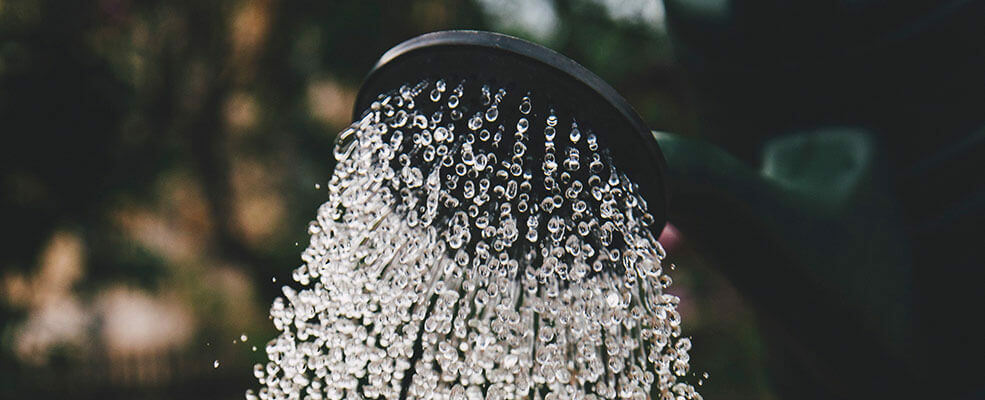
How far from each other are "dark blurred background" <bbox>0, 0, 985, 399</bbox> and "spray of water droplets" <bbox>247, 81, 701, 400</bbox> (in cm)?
157

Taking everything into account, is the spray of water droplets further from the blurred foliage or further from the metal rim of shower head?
the blurred foliage

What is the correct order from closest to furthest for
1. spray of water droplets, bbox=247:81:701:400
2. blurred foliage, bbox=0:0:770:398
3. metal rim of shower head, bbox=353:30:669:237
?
metal rim of shower head, bbox=353:30:669:237 < spray of water droplets, bbox=247:81:701:400 < blurred foliage, bbox=0:0:770:398

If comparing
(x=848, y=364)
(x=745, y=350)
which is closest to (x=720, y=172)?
(x=848, y=364)

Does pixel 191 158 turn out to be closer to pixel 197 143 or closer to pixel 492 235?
pixel 197 143

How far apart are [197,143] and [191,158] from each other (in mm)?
135

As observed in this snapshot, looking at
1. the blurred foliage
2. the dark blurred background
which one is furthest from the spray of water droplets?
the blurred foliage

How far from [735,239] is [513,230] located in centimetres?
15

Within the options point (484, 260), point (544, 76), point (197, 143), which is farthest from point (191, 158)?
point (544, 76)

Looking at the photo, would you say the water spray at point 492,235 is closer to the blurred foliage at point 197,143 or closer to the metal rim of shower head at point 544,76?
the metal rim of shower head at point 544,76

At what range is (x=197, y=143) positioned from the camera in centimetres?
380

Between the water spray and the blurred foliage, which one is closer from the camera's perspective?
the water spray

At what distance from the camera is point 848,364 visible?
604 millimetres

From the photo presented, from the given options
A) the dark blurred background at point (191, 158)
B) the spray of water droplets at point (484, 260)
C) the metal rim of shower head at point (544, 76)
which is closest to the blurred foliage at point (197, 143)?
the dark blurred background at point (191, 158)

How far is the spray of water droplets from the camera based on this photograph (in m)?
0.58
